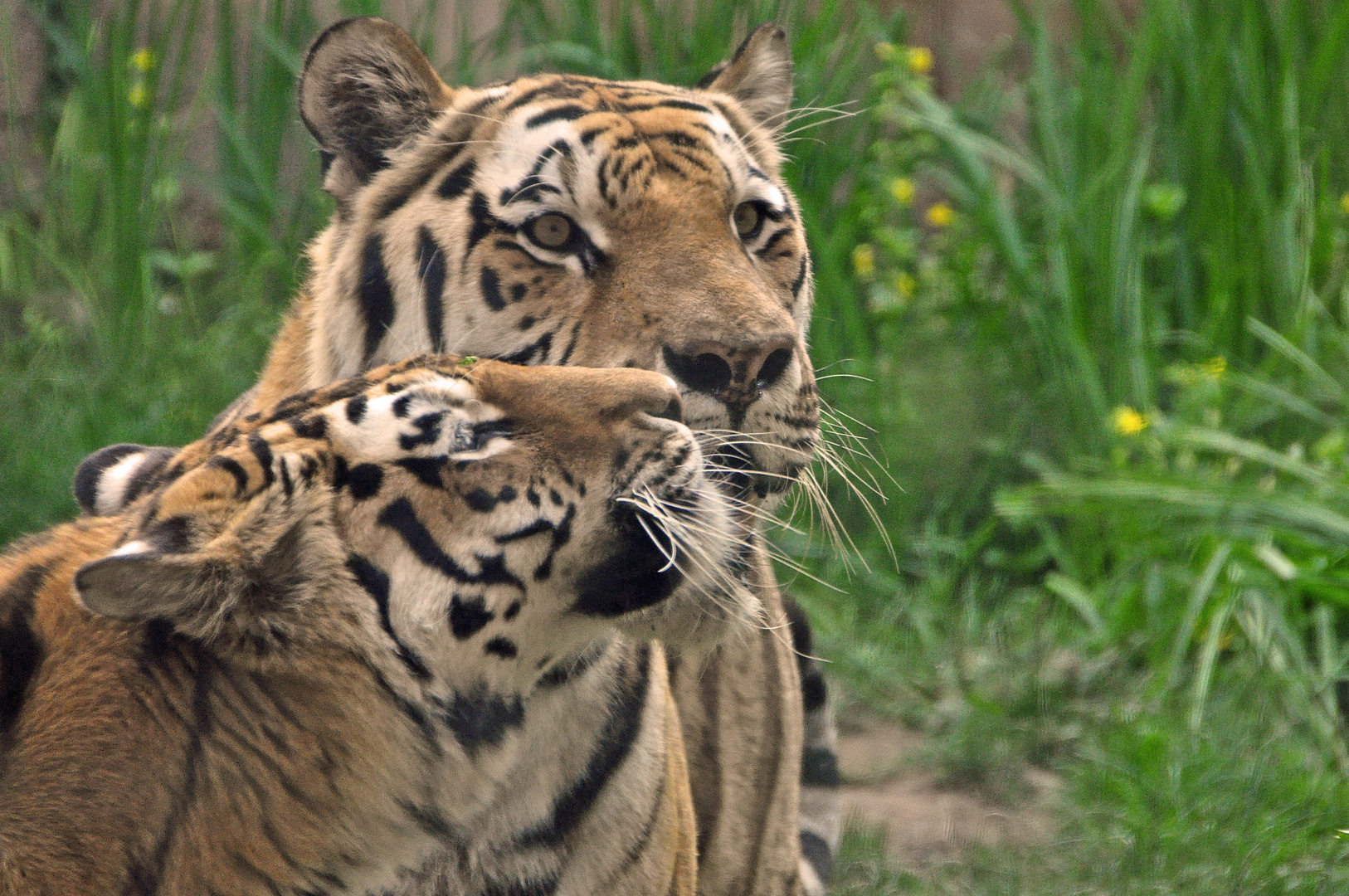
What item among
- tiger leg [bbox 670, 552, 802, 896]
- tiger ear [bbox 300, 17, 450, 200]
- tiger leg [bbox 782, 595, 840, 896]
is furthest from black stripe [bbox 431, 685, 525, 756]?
tiger leg [bbox 782, 595, 840, 896]

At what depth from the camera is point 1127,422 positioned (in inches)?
174

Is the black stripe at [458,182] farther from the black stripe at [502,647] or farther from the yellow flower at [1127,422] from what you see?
the yellow flower at [1127,422]

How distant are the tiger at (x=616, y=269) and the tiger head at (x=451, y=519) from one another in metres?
0.24

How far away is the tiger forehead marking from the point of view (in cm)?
216

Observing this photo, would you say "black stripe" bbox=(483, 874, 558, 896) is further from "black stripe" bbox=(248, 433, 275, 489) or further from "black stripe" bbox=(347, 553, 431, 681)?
"black stripe" bbox=(248, 433, 275, 489)

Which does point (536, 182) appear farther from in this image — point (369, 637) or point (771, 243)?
point (369, 637)

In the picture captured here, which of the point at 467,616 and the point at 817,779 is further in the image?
the point at 817,779

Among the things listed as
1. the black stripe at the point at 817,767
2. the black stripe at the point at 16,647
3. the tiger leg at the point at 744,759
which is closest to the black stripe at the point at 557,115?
the tiger leg at the point at 744,759

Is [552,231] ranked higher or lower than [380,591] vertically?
higher

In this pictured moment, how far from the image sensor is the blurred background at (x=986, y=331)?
3.87m

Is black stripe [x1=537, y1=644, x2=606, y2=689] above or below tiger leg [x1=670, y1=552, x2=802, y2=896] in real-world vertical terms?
above

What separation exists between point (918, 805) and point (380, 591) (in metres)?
2.43

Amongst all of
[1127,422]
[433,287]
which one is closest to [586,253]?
[433,287]

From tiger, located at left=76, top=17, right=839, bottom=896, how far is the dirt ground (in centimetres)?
89
